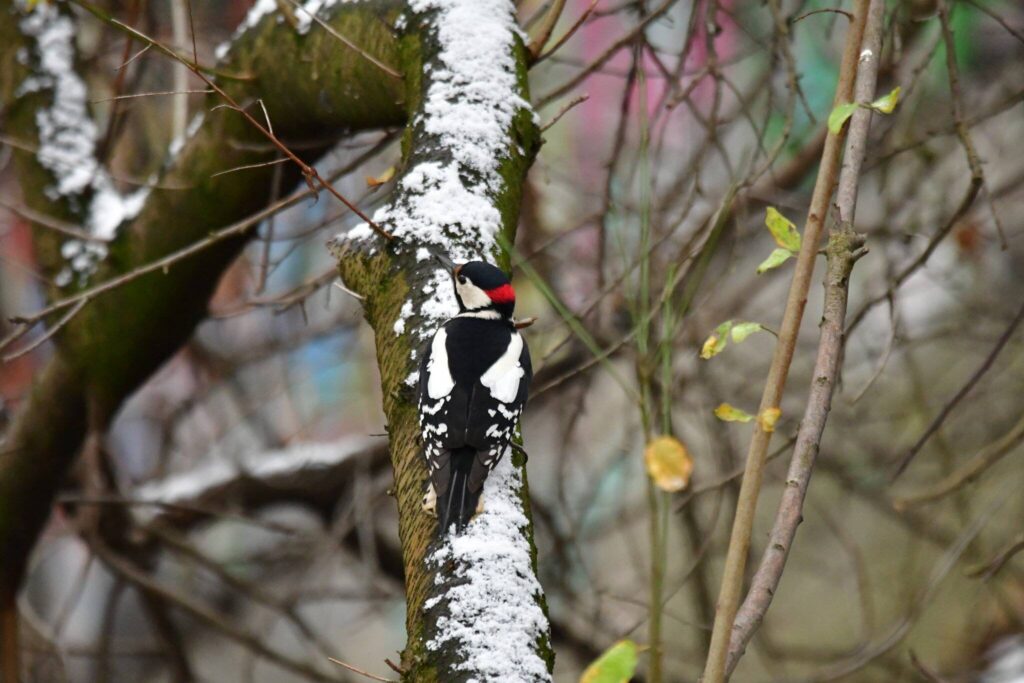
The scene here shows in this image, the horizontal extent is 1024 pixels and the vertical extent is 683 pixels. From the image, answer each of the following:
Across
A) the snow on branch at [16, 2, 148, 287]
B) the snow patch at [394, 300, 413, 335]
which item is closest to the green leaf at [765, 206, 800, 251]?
the snow patch at [394, 300, 413, 335]

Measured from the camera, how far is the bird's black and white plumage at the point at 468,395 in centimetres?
171

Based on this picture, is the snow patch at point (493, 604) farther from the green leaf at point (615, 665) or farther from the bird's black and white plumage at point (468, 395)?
the green leaf at point (615, 665)

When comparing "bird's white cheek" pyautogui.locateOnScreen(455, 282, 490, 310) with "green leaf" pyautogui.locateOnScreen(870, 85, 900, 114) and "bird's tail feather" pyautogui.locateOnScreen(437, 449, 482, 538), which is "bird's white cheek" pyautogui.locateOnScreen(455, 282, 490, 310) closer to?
"bird's tail feather" pyautogui.locateOnScreen(437, 449, 482, 538)

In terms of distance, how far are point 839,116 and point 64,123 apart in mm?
2821

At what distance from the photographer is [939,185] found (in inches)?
221

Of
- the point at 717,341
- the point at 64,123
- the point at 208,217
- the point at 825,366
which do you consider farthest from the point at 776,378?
the point at 64,123

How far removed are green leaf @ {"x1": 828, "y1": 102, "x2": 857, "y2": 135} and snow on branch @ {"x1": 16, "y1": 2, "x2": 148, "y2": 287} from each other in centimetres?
254

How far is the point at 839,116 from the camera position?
5.58ft

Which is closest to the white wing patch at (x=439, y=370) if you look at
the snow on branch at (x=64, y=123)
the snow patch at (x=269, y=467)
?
the snow on branch at (x=64, y=123)

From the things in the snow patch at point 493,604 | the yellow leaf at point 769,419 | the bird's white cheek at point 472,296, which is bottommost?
the snow patch at point 493,604

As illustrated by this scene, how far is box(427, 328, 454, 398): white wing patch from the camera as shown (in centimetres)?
186

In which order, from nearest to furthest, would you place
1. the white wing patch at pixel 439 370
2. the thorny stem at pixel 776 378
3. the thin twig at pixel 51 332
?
1. the thorny stem at pixel 776 378
2. the white wing patch at pixel 439 370
3. the thin twig at pixel 51 332

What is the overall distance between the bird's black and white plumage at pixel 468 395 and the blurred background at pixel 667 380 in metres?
0.29

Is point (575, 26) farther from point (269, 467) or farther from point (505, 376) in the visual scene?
point (269, 467)
